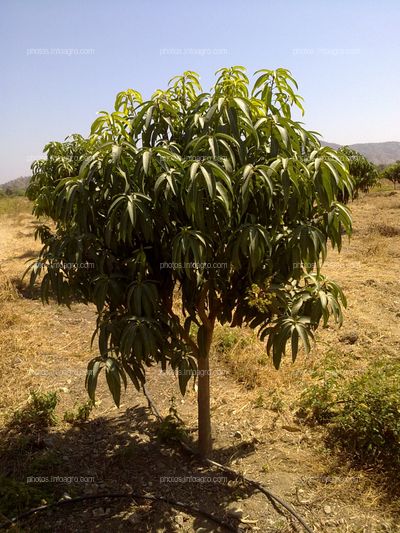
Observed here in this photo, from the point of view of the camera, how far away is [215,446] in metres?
3.74

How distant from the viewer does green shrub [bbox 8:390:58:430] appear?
3.88 m

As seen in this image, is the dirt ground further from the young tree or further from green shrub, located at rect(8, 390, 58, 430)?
the young tree

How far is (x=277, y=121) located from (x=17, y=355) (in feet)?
14.3

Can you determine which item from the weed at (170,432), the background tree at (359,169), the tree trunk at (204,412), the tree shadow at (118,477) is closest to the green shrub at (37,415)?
the tree shadow at (118,477)

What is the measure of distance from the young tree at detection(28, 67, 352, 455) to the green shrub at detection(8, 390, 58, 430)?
172cm

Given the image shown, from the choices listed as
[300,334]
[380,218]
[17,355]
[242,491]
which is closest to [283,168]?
[300,334]

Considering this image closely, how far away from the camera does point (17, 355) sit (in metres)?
5.25

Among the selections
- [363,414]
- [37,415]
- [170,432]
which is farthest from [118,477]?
[363,414]

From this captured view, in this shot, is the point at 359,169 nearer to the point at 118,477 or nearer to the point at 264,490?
the point at 264,490

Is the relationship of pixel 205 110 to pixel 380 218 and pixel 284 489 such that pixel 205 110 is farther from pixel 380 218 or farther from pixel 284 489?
pixel 380 218

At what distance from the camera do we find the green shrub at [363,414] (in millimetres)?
3344

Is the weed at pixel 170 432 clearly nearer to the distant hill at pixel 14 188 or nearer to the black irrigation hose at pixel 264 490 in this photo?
the black irrigation hose at pixel 264 490

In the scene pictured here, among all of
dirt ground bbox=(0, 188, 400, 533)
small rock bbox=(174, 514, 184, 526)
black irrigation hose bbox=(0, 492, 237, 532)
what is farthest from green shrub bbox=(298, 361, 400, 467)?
small rock bbox=(174, 514, 184, 526)

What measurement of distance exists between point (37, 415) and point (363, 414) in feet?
9.46
